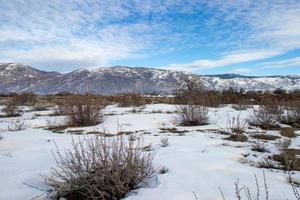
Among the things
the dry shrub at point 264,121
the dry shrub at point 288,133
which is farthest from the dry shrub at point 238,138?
the dry shrub at point 264,121

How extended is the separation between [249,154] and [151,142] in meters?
2.31

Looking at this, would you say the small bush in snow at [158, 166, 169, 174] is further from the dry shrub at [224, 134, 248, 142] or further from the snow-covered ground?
the dry shrub at [224, 134, 248, 142]

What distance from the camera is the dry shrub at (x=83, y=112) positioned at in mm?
11227

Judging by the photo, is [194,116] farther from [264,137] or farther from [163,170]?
[163,170]

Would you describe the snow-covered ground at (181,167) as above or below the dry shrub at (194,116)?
below

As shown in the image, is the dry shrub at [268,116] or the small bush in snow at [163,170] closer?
the small bush in snow at [163,170]

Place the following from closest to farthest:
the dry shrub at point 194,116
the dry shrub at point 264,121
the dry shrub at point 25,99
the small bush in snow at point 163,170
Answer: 1. the small bush in snow at point 163,170
2. the dry shrub at point 264,121
3. the dry shrub at point 194,116
4. the dry shrub at point 25,99

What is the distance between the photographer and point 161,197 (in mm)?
3762

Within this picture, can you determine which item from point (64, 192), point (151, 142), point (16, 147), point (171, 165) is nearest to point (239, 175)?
point (171, 165)

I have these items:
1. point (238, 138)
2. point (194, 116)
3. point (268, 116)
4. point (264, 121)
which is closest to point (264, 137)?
point (238, 138)

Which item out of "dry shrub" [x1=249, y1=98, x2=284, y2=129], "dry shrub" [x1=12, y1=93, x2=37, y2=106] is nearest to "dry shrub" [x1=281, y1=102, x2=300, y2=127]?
"dry shrub" [x1=249, y1=98, x2=284, y2=129]

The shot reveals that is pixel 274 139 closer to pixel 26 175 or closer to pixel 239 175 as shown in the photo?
pixel 239 175

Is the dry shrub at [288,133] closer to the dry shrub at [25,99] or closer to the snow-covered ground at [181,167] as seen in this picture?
the snow-covered ground at [181,167]

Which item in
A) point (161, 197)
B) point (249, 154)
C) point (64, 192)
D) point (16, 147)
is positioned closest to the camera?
point (161, 197)
